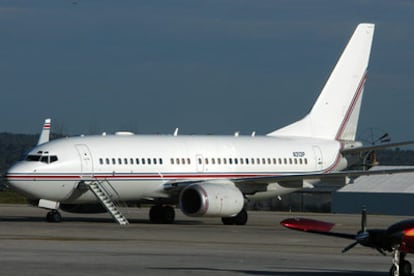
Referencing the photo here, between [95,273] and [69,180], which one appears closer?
[95,273]

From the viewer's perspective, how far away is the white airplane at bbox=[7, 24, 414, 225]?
44906 mm

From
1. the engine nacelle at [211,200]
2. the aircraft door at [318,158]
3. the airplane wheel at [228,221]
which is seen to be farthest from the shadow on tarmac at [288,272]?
the aircraft door at [318,158]

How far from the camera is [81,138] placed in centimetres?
4656

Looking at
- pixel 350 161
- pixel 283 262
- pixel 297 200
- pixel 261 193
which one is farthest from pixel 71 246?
pixel 297 200

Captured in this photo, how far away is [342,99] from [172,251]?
25799 mm

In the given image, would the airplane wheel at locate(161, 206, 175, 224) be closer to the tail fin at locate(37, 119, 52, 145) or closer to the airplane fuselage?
→ the airplane fuselage

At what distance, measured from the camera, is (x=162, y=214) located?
48344 millimetres

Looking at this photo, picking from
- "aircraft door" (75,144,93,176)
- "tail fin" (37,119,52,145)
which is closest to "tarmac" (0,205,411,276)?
"aircraft door" (75,144,93,176)

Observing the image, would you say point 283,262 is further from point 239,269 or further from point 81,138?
point 81,138

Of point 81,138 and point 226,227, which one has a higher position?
point 81,138

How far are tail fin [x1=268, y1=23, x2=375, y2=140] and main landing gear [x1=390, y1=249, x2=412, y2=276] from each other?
31.1m

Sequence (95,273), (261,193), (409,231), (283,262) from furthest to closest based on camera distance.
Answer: (261,193), (283,262), (95,273), (409,231)

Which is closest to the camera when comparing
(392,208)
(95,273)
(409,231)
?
(409,231)

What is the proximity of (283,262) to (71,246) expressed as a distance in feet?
22.4
